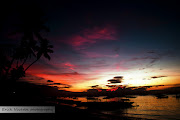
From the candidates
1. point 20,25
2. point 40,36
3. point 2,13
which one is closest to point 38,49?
point 40,36

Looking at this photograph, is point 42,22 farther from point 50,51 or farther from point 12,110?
point 12,110

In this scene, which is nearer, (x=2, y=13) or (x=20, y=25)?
(x=2, y=13)

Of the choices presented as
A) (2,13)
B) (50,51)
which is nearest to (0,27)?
(2,13)

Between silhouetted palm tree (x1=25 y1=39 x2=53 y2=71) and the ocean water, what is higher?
silhouetted palm tree (x1=25 y1=39 x2=53 y2=71)

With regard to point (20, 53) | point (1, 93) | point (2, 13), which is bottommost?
point (1, 93)

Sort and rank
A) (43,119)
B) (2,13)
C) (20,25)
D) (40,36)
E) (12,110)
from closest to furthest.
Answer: (12,110), (43,119), (2,13), (20,25), (40,36)

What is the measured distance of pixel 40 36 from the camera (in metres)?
24.0

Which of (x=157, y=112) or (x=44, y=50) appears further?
(x=157, y=112)

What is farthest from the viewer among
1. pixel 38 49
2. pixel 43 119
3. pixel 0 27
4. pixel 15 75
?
pixel 15 75

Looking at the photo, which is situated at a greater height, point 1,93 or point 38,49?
point 38,49

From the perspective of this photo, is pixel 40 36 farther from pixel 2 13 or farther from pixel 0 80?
pixel 0 80

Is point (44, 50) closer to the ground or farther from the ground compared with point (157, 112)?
farther from the ground

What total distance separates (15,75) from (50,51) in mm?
19638

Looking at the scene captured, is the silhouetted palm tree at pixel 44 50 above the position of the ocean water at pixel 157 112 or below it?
above
